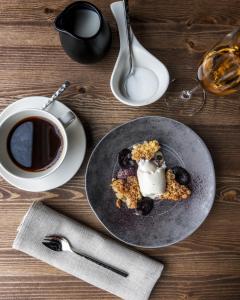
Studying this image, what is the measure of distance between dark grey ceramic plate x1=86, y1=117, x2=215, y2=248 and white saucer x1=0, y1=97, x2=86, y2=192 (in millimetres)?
35

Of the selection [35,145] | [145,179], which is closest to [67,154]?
[35,145]

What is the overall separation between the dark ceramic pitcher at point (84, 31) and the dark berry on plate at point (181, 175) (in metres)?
0.31

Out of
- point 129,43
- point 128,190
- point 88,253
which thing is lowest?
point 88,253

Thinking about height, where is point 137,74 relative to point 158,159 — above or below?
above

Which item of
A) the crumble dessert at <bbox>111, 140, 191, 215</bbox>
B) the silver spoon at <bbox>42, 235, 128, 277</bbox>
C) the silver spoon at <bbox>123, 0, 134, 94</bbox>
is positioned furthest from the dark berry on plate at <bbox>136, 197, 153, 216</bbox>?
the silver spoon at <bbox>123, 0, 134, 94</bbox>

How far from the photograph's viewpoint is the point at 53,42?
3.13ft

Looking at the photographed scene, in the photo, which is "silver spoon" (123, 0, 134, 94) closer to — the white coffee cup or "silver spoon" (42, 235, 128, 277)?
the white coffee cup

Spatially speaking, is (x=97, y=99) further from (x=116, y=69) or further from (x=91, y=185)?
(x=91, y=185)

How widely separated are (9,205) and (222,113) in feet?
1.74

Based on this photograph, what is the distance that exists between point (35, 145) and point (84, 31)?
0.87ft

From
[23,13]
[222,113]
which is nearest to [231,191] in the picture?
[222,113]

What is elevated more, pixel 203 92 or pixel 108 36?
pixel 108 36

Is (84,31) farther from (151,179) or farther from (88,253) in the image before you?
(88,253)

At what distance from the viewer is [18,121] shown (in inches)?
34.4
